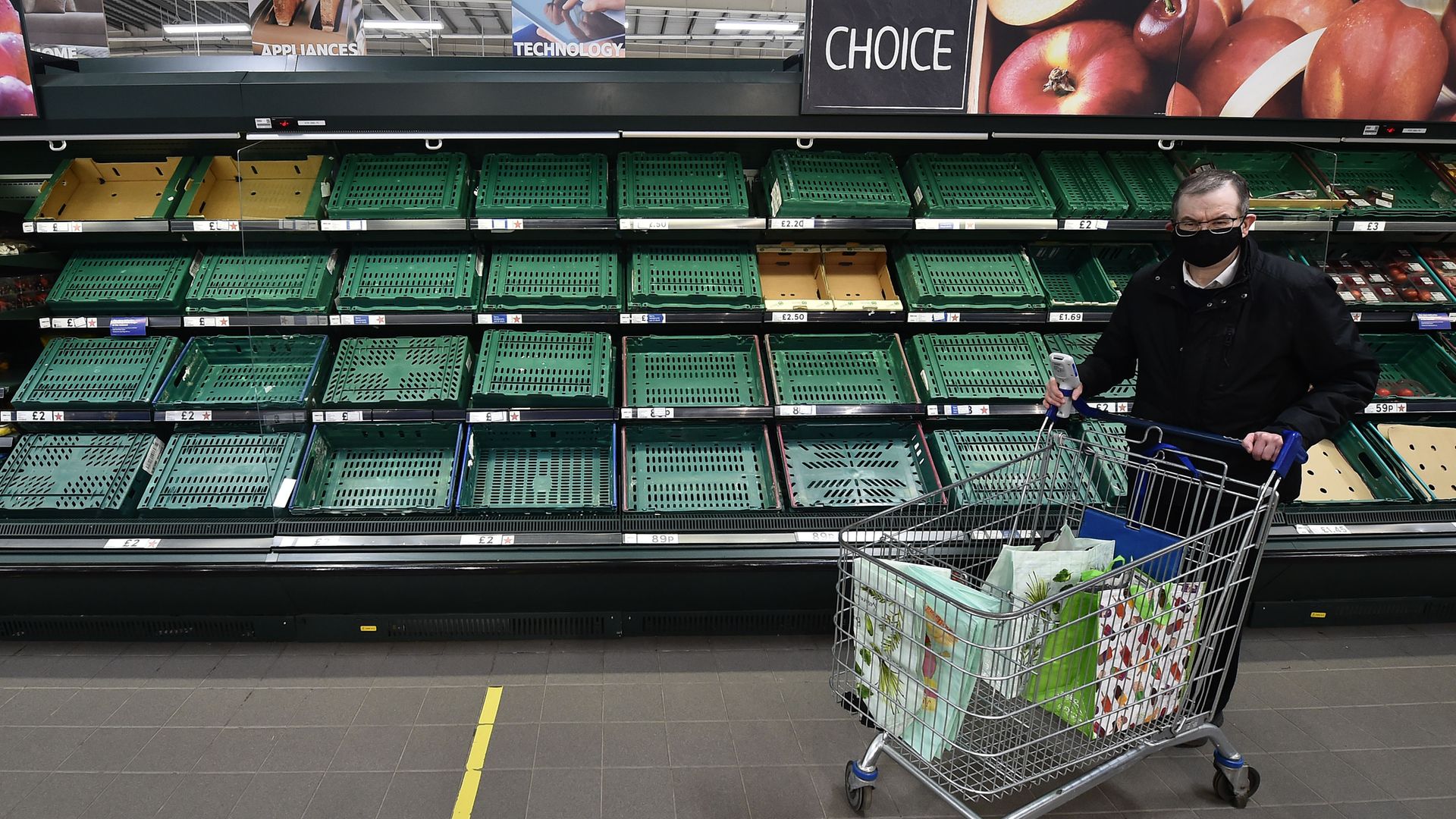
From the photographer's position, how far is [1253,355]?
1981 millimetres

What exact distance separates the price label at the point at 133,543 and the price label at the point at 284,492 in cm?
45

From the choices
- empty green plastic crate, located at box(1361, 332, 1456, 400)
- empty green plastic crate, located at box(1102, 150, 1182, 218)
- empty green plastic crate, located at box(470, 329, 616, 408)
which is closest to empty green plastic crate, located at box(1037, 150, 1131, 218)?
empty green plastic crate, located at box(1102, 150, 1182, 218)

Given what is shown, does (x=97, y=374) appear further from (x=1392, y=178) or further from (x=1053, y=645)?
(x=1392, y=178)

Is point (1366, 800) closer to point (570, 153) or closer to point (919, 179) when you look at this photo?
point (919, 179)

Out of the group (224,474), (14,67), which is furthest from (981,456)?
(14,67)

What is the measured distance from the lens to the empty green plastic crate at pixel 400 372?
3.05 meters

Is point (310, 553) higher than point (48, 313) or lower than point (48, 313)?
lower

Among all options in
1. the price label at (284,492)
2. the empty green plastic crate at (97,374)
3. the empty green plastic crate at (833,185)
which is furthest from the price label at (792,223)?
the empty green plastic crate at (97,374)

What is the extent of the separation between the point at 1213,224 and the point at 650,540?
6.94 feet

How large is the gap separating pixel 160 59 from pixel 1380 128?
5.52 m

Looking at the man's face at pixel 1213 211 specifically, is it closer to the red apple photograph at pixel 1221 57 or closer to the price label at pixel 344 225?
the red apple photograph at pixel 1221 57

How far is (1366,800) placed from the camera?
2.21m

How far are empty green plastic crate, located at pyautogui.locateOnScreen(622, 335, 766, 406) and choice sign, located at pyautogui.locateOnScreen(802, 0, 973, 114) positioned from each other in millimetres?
1081

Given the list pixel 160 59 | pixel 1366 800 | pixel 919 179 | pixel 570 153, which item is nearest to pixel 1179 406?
pixel 1366 800
